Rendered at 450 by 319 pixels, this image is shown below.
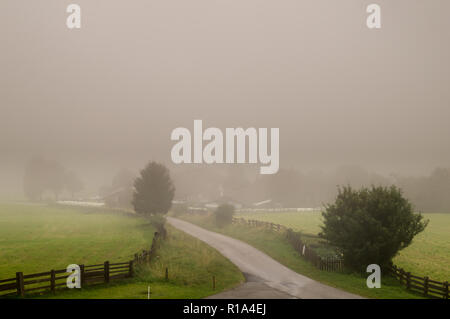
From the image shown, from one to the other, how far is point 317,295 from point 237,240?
22343 mm

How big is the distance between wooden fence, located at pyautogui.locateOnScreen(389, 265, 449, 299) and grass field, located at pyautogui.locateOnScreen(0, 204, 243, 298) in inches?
483

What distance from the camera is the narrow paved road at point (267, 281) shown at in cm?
1959

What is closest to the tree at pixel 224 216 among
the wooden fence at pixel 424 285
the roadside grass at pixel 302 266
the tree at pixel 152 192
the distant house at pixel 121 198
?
the roadside grass at pixel 302 266

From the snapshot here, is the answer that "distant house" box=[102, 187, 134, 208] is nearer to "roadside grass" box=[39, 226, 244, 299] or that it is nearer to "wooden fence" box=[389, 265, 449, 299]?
"roadside grass" box=[39, 226, 244, 299]

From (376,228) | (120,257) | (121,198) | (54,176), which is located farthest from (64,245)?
(54,176)

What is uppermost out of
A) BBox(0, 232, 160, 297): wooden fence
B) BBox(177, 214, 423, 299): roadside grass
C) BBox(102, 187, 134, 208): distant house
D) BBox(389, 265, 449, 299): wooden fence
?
BBox(0, 232, 160, 297): wooden fence

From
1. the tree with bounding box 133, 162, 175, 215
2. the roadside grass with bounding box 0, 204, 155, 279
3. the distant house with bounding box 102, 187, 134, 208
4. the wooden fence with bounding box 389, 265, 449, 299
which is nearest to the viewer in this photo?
the wooden fence with bounding box 389, 265, 449, 299

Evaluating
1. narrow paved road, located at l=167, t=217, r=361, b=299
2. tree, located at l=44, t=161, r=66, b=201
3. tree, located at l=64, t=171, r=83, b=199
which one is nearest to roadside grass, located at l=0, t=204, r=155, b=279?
narrow paved road, located at l=167, t=217, r=361, b=299

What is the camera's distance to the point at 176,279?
2238cm

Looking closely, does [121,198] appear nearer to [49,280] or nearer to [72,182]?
[72,182]

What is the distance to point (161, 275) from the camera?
22703mm

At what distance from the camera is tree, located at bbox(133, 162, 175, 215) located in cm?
5531

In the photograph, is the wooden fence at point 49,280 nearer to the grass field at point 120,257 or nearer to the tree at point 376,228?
the grass field at point 120,257
